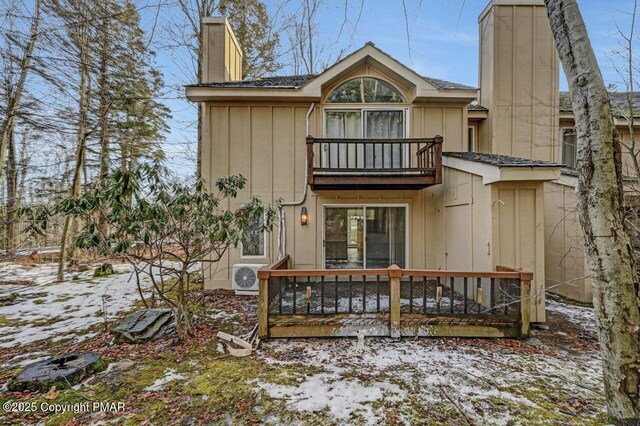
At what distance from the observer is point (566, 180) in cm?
641

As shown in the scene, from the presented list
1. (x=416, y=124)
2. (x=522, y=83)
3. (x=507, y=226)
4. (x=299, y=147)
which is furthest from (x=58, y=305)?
(x=522, y=83)

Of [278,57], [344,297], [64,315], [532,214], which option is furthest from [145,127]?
[532,214]

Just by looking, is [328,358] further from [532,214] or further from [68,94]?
[68,94]

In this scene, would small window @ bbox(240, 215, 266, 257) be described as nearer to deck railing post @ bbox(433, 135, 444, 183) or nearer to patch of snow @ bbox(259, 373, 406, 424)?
patch of snow @ bbox(259, 373, 406, 424)

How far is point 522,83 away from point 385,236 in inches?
235

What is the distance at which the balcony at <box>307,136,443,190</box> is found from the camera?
20.5 feet

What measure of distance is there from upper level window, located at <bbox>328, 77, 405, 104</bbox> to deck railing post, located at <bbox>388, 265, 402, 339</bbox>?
4822 mm

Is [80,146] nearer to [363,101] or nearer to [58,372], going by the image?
[58,372]

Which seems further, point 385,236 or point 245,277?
point 385,236

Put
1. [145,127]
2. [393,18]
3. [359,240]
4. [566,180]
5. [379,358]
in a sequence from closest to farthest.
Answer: [393,18], [379,358], [566,180], [359,240], [145,127]

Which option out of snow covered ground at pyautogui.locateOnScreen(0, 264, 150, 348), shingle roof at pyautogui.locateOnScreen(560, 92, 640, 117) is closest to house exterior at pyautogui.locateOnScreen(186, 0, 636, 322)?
shingle roof at pyautogui.locateOnScreen(560, 92, 640, 117)

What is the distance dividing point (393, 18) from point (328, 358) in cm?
430

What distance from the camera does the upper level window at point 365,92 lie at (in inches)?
286

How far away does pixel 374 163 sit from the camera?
689 centimetres
